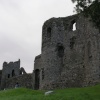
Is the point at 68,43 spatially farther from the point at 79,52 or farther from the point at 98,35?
the point at 98,35

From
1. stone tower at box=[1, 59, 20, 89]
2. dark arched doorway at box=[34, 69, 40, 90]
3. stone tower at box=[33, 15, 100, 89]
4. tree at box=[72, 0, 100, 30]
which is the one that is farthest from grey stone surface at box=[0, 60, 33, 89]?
tree at box=[72, 0, 100, 30]

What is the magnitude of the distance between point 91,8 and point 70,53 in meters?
16.4

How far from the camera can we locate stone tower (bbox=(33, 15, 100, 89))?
40.9m

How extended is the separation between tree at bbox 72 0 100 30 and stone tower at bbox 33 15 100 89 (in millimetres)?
9554

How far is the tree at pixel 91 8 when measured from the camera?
29484 millimetres

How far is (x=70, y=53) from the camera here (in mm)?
45812

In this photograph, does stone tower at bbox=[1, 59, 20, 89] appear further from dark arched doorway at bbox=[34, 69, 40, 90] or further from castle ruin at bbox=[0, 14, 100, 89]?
castle ruin at bbox=[0, 14, 100, 89]

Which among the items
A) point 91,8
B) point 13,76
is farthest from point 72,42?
point 13,76

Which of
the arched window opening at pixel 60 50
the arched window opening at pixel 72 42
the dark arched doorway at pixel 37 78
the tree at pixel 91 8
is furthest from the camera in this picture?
the dark arched doorway at pixel 37 78

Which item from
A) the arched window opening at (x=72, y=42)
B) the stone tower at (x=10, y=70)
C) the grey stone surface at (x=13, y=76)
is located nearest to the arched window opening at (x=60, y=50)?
the arched window opening at (x=72, y=42)

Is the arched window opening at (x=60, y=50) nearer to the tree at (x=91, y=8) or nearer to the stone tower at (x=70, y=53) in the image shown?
the stone tower at (x=70, y=53)

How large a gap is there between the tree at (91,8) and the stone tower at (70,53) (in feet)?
31.3

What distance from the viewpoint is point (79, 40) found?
44.7 m

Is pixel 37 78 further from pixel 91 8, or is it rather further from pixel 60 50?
pixel 91 8
